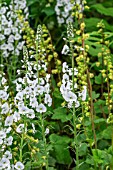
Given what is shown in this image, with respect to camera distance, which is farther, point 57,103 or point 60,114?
point 57,103

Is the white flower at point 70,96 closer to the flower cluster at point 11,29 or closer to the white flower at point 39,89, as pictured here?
the white flower at point 39,89

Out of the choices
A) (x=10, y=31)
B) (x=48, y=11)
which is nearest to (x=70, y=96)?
(x=10, y=31)

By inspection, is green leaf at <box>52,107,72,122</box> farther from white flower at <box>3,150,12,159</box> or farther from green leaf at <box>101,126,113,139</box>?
→ white flower at <box>3,150,12,159</box>

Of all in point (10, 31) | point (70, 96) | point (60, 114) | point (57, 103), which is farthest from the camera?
point (10, 31)

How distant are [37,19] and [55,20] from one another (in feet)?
0.84

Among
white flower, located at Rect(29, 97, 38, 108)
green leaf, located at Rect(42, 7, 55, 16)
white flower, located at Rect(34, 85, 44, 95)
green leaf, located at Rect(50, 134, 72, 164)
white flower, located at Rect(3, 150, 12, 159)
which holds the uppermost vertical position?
green leaf, located at Rect(42, 7, 55, 16)

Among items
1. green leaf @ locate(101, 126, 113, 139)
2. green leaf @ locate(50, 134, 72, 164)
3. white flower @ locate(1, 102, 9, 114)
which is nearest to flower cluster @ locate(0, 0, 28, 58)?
green leaf @ locate(50, 134, 72, 164)

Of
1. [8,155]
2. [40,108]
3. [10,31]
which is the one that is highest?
[10,31]

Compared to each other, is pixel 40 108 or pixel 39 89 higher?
pixel 39 89

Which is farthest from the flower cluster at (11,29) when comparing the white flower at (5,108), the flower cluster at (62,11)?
the white flower at (5,108)

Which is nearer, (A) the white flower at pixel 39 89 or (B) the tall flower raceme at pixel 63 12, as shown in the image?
(A) the white flower at pixel 39 89

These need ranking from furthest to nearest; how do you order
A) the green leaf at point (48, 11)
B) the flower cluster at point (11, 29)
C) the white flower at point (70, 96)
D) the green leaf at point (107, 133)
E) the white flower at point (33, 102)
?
the green leaf at point (48, 11), the flower cluster at point (11, 29), the green leaf at point (107, 133), the white flower at point (33, 102), the white flower at point (70, 96)

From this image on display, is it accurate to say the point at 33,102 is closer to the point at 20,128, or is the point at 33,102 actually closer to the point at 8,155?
the point at 20,128

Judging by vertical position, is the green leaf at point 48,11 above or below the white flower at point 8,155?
above
